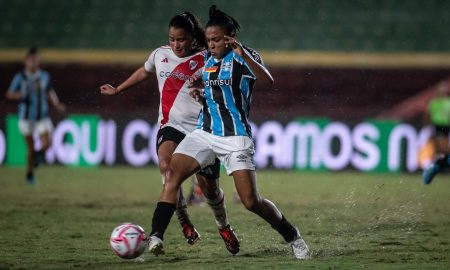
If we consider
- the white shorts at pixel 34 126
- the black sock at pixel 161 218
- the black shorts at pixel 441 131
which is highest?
the white shorts at pixel 34 126

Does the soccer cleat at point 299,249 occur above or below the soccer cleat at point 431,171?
below

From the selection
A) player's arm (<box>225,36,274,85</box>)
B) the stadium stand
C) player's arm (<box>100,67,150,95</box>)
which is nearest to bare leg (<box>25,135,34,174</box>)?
the stadium stand

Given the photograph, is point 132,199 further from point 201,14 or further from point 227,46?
point 201,14

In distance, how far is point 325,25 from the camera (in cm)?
2106

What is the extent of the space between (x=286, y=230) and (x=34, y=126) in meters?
9.87

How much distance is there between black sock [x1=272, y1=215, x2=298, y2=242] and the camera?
7363mm

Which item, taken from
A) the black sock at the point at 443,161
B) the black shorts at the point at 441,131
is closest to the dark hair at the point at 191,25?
the black sock at the point at 443,161

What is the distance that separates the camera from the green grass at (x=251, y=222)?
736 centimetres

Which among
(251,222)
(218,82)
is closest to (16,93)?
(251,222)

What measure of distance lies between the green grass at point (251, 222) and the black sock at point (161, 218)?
27 centimetres

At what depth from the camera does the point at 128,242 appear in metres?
6.96

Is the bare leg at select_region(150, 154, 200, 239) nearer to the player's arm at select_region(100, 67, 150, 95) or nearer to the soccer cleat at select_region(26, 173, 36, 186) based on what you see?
the player's arm at select_region(100, 67, 150, 95)

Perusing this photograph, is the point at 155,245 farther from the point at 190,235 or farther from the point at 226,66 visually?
the point at 226,66

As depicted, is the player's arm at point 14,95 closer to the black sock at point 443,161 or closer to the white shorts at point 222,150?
the black sock at point 443,161
